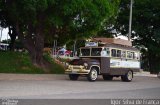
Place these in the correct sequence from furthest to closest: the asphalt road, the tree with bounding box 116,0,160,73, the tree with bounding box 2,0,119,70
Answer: the tree with bounding box 116,0,160,73 → the tree with bounding box 2,0,119,70 → the asphalt road

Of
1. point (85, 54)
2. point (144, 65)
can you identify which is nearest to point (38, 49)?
point (85, 54)

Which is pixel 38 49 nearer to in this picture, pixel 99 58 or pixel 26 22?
pixel 26 22

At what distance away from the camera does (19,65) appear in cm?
3312

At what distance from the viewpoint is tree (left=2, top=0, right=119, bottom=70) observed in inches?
1184

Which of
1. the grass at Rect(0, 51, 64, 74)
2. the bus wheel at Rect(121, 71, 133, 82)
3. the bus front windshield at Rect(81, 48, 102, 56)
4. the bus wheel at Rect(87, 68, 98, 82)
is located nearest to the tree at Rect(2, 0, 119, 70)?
the grass at Rect(0, 51, 64, 74)

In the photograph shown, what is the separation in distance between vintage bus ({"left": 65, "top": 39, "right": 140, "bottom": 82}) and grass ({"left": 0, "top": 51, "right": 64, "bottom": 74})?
171 inches

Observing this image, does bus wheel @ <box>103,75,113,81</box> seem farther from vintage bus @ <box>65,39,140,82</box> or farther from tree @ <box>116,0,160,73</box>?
tree @ <box>116,0,160,73</box>

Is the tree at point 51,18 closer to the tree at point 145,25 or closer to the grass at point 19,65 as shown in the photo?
the grass at point 19,65

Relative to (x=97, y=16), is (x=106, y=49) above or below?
below

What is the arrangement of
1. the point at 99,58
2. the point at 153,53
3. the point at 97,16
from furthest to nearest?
the point at 153,53 < the point at 97,16 < the point at 99,58

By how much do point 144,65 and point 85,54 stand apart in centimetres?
3764

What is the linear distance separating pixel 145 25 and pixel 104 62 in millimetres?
28437

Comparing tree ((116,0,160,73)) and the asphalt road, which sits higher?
tree ((116,0,160,73))

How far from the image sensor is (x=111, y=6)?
3344 centimetres
